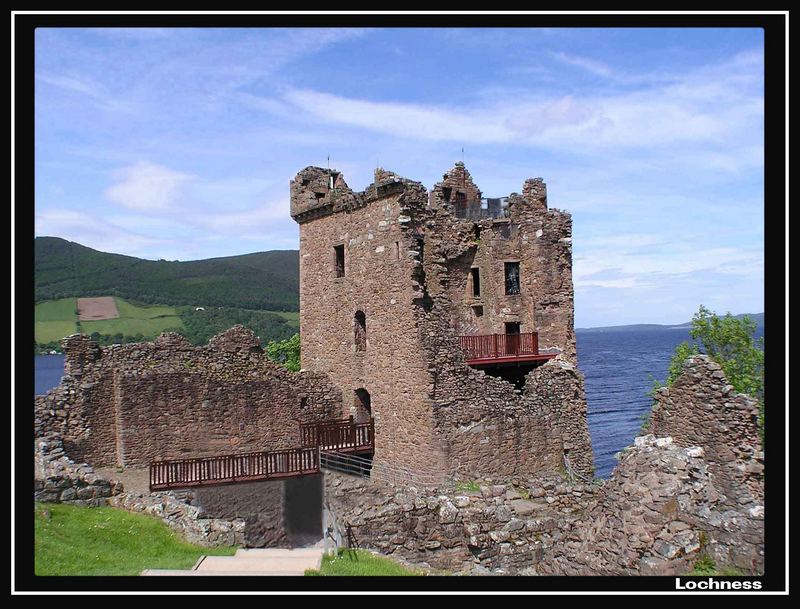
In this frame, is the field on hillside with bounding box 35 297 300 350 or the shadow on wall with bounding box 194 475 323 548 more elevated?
the field on hillside with bounding box 35 297 300 350

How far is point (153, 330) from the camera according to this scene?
6825 cm

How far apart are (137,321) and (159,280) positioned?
28.4 meters

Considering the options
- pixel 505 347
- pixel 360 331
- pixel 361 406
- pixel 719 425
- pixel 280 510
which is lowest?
pixel 280 510

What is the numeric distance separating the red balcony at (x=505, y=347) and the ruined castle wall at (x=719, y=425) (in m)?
11.5

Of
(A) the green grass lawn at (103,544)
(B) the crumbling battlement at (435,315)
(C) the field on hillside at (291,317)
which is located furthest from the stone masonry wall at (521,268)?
(C) the field on hillside at (291,317)

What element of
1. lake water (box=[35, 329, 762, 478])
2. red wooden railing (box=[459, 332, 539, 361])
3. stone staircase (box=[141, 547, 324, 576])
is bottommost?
lake water (box=[35, 329, 762, 478])

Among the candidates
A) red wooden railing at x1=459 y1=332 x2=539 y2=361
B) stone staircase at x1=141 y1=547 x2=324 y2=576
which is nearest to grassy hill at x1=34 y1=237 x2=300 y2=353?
red wooden railing at x1=459 y1=332 x2=539 y2=361

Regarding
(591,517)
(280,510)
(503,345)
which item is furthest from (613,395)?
(591,517)

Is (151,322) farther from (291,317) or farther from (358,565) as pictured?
(358,565)

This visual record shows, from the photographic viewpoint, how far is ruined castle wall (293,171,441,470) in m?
22.6

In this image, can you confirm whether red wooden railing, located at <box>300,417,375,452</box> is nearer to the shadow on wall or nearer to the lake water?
the shadow on wall

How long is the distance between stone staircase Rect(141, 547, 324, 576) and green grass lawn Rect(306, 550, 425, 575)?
22 centimetres

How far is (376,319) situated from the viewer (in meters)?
24.3
